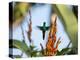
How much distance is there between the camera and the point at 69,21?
195 centimetres

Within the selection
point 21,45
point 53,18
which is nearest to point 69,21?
point 53,18

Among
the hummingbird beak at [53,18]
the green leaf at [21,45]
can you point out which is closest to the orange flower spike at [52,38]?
the hummingbird beak at [53,18]

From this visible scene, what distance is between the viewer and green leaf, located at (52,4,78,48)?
1.91 m

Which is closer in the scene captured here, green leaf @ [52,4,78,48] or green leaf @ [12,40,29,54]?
green leaf @ [12,40,29,54]

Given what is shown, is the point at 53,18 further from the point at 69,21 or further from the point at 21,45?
the point at 21,45

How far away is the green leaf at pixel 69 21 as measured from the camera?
1.91 m

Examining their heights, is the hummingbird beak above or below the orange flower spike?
above

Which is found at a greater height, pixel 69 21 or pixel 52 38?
pixel 69 21

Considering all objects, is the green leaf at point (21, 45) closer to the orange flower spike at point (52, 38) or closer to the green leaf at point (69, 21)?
the orange flower spike at point (52, 38)

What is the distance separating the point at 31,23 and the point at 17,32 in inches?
5.9

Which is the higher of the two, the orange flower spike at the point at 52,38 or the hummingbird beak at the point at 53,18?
the hummingbird beak at the point at 53,18

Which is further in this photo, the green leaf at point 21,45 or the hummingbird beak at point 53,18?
the hummingbird beak at point 53,18

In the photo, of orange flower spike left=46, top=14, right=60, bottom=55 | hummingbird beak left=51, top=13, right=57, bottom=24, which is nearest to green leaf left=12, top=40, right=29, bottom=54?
orange flower spike left=46, top=14, right=60, bottom=55

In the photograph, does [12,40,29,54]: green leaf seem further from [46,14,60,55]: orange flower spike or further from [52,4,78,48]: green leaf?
[52,4,78,48]: green leaf
